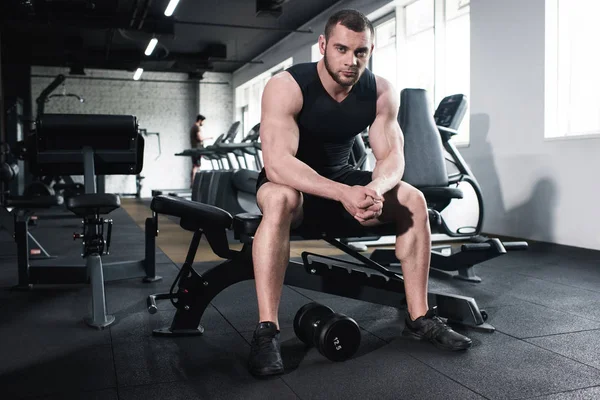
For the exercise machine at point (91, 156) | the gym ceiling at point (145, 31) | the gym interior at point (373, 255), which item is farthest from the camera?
the gym ceiling at point (145, 31)

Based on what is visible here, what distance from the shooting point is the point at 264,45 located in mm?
10414

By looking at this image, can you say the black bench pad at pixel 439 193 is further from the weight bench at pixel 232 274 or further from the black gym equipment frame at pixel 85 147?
the black gym equipment frame at pixel 85 147

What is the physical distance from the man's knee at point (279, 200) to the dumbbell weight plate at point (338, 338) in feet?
1.10

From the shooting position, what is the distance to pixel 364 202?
5.16ft

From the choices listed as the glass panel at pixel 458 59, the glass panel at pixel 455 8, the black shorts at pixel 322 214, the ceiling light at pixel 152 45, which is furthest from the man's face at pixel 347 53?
the ceiling light at pixel 152 45

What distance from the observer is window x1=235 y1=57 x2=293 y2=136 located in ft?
37.6

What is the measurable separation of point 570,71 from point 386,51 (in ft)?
10.6

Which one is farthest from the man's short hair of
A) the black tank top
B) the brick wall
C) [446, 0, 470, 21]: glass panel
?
the brick wall

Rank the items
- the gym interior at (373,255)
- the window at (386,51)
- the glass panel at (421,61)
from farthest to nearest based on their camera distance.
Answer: the window at (386,51), the glass panel at (421,61), the gym interior at (373,255)

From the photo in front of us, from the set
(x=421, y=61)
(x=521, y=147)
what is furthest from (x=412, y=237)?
(x=421, y=61)

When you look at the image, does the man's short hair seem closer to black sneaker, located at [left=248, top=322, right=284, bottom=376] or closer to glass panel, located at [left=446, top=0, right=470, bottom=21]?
black sneaker, located at [left=248, top=322, right=284, bottom=376]

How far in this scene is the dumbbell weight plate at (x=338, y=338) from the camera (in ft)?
5.18

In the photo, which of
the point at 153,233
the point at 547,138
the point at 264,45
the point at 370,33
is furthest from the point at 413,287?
the point at 264,45

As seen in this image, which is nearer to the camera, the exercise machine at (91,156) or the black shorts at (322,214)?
the black shorts at (322,214)
